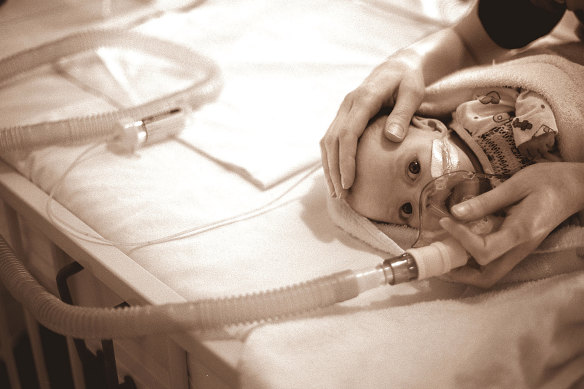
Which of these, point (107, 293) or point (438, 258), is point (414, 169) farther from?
point (107, 293)

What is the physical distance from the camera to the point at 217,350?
82 centimetres

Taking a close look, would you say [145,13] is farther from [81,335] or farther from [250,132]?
[81,335]

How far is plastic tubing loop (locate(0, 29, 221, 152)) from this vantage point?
117 centimetres

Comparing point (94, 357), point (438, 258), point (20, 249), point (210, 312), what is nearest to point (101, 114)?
point (20, 249)

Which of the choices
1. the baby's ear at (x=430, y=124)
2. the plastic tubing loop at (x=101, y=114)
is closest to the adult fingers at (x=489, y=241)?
the baby's ear at (x=430, y=124)

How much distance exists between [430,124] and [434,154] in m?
0.12

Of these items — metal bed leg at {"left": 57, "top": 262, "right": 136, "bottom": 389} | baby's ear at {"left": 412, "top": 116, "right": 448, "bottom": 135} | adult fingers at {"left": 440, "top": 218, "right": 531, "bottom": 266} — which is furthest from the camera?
baby's ear at {"left": 412, "top": 116, "right": 448, "bottom": 135}

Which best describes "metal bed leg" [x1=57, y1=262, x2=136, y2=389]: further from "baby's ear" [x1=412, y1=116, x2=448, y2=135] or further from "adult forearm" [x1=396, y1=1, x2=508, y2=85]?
"adult forearm" [x1=396, y1=1, x2=508, y2=85]

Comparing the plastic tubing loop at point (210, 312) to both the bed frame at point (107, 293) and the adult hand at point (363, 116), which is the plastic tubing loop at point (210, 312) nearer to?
the bed frame at point (107, 293)

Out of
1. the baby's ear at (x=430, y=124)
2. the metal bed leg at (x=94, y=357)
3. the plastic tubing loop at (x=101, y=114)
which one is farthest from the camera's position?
the plastic tubing loop at (x=101, y=114)

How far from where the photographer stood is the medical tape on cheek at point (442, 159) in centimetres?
97

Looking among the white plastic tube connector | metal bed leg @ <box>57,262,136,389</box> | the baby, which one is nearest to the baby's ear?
the baby

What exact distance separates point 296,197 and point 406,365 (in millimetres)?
406

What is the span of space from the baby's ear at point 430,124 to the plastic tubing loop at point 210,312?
1.10 feet
